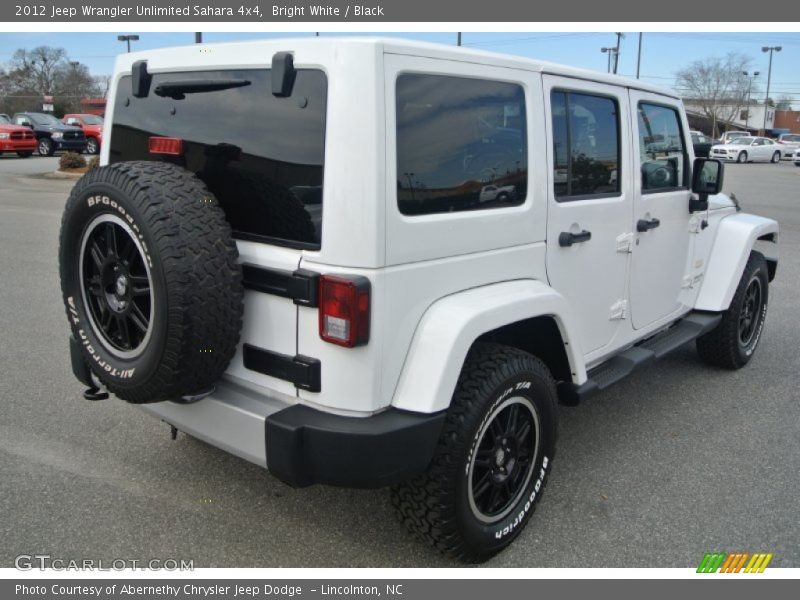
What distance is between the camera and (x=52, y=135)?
27375mm

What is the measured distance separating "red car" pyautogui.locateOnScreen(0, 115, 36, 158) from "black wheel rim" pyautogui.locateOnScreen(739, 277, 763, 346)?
1095 inches

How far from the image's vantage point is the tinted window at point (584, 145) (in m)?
3.22

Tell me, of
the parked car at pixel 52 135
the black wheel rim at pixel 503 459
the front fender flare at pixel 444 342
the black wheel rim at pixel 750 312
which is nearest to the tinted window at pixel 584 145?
the front fender flare at pixel 444 342

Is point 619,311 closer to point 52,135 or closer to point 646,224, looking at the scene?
point 646,224

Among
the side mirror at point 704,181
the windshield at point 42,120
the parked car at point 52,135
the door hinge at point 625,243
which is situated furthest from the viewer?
the windshield at point 42,120

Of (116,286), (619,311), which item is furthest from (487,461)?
(116,286)

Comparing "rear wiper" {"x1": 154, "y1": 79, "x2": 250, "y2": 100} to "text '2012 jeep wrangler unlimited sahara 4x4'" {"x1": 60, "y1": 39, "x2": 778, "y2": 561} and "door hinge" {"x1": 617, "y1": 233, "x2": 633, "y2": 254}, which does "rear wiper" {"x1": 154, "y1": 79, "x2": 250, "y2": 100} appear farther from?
"door hinge" {"x1": 617, "y1": 233, "x2": 633, "y2": 254}

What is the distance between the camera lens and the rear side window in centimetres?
249

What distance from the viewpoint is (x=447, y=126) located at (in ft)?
8.76

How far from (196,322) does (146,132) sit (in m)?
1.13

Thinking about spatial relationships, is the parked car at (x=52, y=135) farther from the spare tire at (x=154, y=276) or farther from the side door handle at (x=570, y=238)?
the side door handle at (x=570, y=238)

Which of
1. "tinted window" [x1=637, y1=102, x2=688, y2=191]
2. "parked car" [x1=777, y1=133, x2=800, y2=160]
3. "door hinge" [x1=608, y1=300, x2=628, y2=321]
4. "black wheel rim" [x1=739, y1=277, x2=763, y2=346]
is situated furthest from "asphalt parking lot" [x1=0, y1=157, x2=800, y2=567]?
"parked car" [x1=777, y1=133, x2=800, y2=160]

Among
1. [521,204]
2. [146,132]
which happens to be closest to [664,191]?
[521,204]

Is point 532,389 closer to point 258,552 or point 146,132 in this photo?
point 258,552
